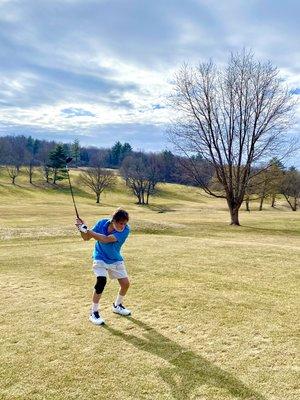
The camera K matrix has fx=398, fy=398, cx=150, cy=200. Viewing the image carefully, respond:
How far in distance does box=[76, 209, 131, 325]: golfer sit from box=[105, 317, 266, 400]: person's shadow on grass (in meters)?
1.18

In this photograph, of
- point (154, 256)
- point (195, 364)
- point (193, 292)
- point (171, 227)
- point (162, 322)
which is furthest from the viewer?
point (171, 227)

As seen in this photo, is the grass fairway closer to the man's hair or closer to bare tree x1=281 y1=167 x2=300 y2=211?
the man's hair

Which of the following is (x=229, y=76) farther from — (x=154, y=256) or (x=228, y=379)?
(x=228, y=379)

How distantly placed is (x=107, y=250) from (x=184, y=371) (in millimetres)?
3465

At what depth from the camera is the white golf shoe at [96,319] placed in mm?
9352

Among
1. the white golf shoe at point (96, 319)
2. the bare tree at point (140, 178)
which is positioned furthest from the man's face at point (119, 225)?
the bare tree at point (140, 178)

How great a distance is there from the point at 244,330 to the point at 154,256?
9885mm

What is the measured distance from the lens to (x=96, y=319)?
9.44 metres

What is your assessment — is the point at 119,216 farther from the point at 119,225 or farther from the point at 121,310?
the point at 121,310

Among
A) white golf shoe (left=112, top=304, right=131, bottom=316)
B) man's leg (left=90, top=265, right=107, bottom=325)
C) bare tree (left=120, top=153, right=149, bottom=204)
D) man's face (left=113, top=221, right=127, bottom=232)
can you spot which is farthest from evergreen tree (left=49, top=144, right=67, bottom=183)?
man's face (left=113, top=221, right=127, bottom=232)

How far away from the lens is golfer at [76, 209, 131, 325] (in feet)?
30.1

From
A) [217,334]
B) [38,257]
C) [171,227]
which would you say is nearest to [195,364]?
→ [217,334]

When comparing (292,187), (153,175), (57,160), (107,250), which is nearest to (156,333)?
(107,250)

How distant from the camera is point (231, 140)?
40.6 meters
